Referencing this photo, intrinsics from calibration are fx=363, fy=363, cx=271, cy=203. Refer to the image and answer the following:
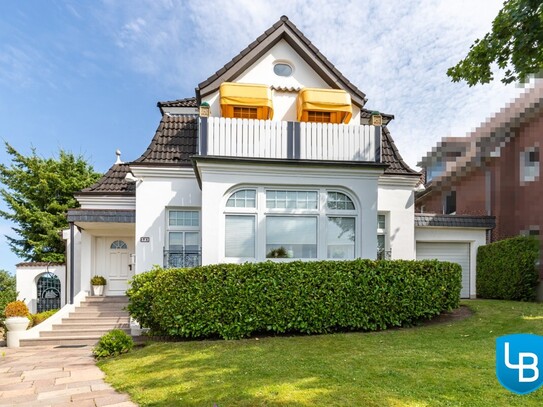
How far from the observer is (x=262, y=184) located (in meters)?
11.1

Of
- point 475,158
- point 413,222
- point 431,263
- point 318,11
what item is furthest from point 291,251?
point 475,158

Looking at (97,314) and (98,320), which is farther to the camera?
(97,314)

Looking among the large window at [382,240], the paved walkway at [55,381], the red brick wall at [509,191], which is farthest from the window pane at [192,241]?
the red brick wall at [509,191]

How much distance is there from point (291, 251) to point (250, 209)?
5.85 ft

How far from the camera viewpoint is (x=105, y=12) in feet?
32.3

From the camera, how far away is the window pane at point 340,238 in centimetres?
1116

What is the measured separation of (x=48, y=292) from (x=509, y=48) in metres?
21.2

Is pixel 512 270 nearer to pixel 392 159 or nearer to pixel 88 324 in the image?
pixel 392 159

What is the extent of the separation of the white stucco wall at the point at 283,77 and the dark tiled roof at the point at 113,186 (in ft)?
16.7

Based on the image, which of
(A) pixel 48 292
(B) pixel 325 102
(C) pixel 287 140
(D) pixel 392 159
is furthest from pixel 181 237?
(A) pixel 48 292

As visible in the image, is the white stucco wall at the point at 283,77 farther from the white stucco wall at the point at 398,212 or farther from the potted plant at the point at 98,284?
the potted plant at the point at 98,284

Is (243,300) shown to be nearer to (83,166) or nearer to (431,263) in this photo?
(431,263)

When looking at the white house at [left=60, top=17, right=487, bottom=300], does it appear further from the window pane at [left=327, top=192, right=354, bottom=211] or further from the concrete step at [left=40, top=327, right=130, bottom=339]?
the concrete step at [left=40, top=327, right=130, bottom=339]

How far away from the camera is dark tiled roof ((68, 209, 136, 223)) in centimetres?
1388
